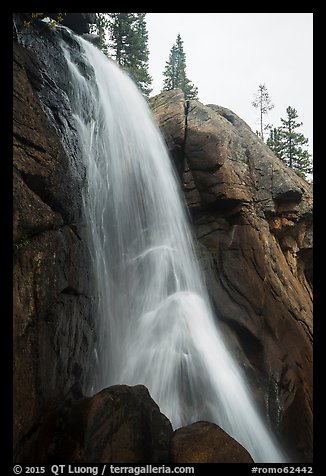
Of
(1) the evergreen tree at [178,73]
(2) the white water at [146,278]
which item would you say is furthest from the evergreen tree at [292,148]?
(2) the white water at [146,278]

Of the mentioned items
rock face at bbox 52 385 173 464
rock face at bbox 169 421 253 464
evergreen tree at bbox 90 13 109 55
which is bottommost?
rock face at bbox 169 421 253 464

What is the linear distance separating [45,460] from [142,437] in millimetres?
1494

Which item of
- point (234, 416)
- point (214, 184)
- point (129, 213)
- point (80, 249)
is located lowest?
point (234, 416)

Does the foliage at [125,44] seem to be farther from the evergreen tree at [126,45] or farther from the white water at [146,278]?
the white water at [146,278]

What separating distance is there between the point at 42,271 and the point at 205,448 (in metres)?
3.89

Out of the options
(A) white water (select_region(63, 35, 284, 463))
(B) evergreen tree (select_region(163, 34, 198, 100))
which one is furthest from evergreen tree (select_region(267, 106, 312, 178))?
(A) white water (select_region(63, 35, 284, 463))

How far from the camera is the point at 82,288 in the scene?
21.2 feet

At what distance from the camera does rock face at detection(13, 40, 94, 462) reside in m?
4.28

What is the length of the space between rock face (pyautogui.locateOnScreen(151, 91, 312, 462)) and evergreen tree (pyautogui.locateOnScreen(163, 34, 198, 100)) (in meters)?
21.6

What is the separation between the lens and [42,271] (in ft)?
15.9

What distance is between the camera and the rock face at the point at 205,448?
4480 millimetres

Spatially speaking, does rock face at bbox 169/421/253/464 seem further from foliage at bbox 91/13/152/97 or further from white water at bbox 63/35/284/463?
foliage at bbox 91/13/152/97
